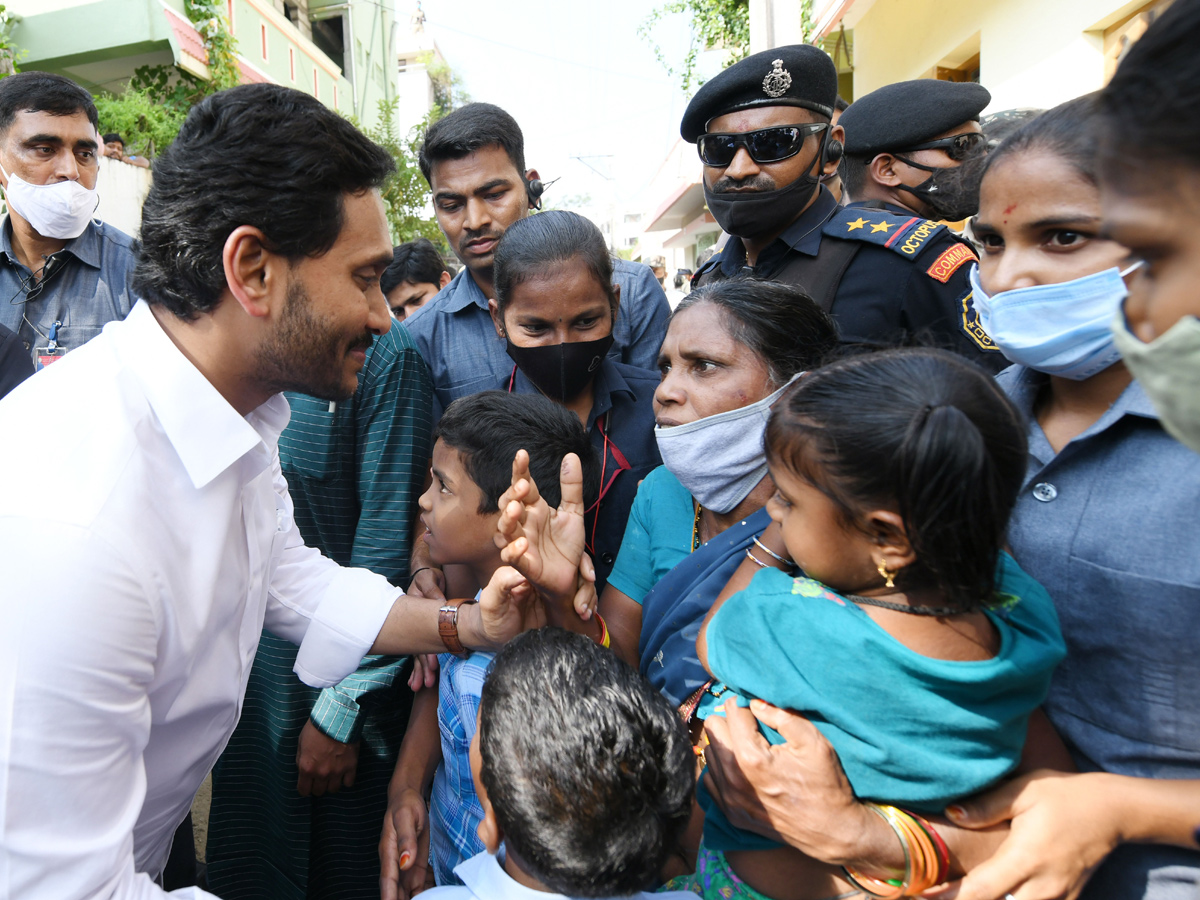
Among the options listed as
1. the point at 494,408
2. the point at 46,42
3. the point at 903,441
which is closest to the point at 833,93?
the point at 494,408

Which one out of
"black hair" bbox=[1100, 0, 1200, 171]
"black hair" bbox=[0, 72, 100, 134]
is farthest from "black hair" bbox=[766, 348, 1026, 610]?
"black hair" bbox=[0, 72, 100, 134]

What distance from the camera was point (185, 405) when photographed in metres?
1.40

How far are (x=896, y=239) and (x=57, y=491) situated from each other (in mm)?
2283

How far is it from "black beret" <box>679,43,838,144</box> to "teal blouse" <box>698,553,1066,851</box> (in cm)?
195

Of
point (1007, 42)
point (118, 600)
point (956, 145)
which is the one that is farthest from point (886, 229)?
point (1007, 42)

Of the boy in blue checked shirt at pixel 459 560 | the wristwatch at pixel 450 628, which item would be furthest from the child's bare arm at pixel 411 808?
the wristwatch at pixel 450 628

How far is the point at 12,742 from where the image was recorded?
108 centimetres

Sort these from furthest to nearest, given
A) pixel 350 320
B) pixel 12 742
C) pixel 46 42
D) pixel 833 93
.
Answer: pixel 46 42, pixel 833 93, pixel 350 320, pixel 12 742

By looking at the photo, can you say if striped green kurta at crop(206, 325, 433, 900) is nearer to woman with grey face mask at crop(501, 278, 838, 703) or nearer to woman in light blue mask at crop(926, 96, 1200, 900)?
woman with grey face mask at crop(501, 278, 838, 703)

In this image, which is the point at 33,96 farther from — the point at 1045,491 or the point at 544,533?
the point at 1045,491

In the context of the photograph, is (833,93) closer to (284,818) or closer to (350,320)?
(350,320)

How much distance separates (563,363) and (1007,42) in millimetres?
6006

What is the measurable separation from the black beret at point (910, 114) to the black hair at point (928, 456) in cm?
201

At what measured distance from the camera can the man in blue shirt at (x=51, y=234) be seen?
3.67 meters
